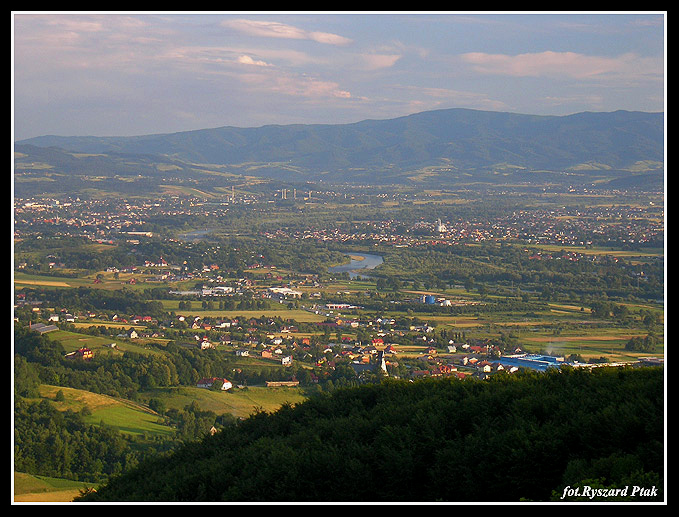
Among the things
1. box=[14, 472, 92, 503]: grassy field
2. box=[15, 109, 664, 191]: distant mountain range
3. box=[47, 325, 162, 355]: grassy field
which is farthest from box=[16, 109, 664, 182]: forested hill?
box=[14, 472, 92, 503]: grassy field

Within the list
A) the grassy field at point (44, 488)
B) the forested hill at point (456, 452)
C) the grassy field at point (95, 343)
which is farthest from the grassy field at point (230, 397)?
the forested hill at point (456, 452)

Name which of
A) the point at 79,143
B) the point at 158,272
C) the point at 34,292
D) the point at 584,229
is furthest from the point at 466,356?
the point at 79,143

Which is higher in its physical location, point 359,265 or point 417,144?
point 417,144

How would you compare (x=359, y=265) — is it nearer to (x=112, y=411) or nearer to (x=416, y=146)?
(x=112, y=411)

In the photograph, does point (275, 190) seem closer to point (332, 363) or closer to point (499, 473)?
point (332, 363)

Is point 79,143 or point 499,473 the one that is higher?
point 79,143

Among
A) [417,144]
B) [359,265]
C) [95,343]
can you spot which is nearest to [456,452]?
[95,343]

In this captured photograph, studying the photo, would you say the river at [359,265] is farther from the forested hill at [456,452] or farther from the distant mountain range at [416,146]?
the distant mountain range at [416,146]
